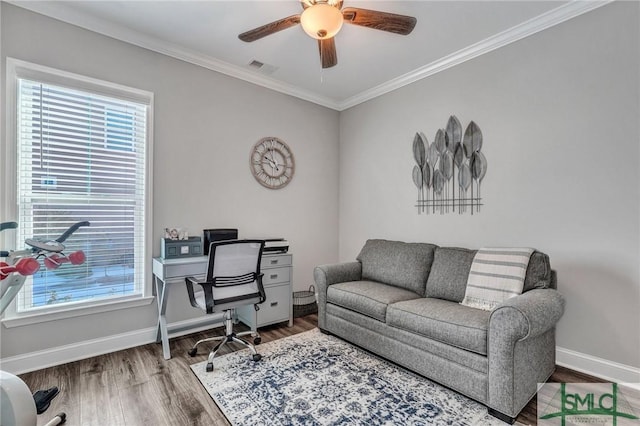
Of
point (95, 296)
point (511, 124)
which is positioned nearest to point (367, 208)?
point (511, 124)

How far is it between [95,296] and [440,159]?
3.50m

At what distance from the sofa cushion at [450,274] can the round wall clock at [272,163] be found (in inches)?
80.8

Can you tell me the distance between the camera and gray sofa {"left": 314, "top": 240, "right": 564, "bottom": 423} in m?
1.75

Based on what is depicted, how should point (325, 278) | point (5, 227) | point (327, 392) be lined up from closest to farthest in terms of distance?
point (5, 227) → point (327, 392) → point (325, 278)

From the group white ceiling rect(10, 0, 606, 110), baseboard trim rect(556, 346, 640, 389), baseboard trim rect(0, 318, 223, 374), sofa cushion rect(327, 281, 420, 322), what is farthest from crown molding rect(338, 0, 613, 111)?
baseboard trim rect(0, 318, 223, 374)

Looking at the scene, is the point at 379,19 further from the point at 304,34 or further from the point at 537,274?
the point at 537,274

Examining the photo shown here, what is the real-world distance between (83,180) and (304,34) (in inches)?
90.2

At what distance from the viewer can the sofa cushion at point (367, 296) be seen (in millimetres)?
2496

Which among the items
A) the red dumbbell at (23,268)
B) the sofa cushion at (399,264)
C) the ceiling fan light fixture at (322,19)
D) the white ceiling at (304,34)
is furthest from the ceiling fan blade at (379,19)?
the red dumbbell at (23,268)

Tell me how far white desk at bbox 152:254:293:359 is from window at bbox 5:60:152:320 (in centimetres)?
29

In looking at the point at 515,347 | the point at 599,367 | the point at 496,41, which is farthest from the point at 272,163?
the point at 599,367

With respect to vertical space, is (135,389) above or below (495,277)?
below

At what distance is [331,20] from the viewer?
182 centimetres

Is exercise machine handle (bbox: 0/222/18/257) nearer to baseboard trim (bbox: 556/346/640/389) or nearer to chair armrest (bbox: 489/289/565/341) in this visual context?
chair armrest (bbox: 489/289/565/341)
